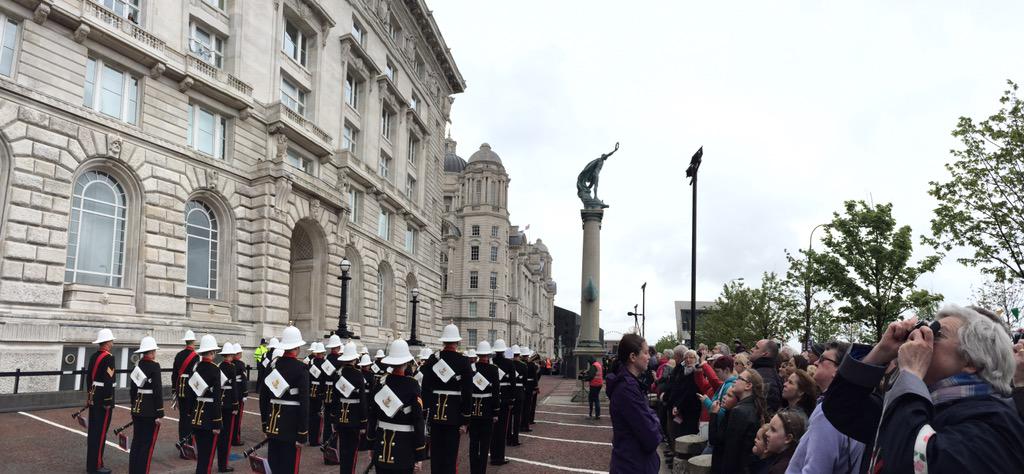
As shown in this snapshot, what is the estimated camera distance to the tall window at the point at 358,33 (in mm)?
37875

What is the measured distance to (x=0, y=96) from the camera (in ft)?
56.5

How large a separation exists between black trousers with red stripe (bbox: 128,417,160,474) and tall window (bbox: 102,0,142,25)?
17222mm

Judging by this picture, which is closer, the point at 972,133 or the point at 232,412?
the point at 232,412

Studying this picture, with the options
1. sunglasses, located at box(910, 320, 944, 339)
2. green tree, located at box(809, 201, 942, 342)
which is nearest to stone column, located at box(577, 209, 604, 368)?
green tree, located at box(809, 201, 942, 342)

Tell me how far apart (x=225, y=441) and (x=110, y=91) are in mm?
15870

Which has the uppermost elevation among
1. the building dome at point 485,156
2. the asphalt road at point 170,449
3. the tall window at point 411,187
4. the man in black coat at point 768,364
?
the building dome at point 485,156

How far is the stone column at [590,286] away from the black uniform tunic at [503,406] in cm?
1596

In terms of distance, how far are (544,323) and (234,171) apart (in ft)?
383

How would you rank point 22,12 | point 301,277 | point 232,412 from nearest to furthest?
point 232,412 < point 22,12 < point 301,277

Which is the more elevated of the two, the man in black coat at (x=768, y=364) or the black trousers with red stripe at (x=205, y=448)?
the man in black coat at (x=768, y=364)

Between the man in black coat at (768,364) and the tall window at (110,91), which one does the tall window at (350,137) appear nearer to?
the tall window at (110,91)

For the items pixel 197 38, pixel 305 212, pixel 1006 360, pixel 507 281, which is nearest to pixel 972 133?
pixel 1006 360

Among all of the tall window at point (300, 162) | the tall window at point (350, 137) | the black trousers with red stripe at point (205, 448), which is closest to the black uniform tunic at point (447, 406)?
the black trousers with red stripe at point (205, 448)

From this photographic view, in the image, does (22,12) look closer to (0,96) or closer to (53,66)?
(53,66)
